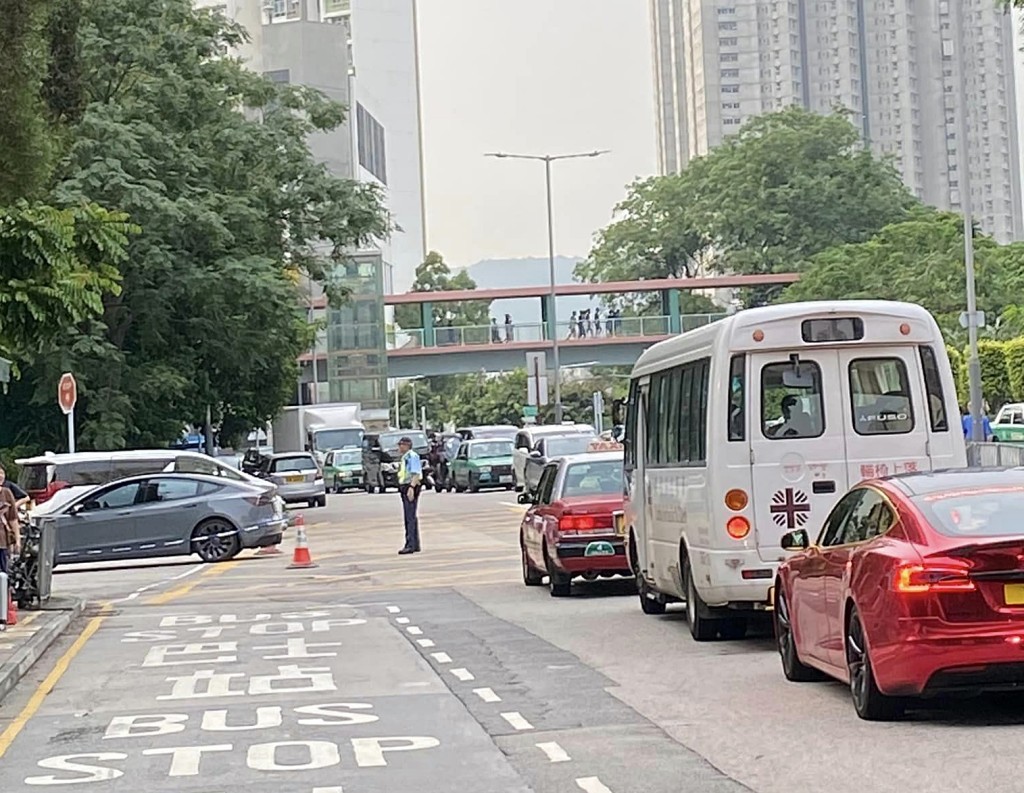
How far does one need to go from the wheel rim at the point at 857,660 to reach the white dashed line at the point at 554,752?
72.4 inches

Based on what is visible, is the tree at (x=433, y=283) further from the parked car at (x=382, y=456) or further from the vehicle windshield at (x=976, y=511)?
the vehicle windshield at (x=976, y=511)

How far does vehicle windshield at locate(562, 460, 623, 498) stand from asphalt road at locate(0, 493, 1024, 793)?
1232mm

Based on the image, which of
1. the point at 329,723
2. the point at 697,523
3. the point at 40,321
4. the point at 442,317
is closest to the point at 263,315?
the point at 40,321

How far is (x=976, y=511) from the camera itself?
37.3ft

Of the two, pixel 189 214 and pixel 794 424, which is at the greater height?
pixel 189 214

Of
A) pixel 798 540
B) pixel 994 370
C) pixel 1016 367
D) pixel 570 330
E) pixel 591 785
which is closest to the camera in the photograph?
pixel 591 785

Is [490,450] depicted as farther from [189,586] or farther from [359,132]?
[359,132]

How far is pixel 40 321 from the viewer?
18906 mm

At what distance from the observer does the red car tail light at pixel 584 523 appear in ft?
71.9

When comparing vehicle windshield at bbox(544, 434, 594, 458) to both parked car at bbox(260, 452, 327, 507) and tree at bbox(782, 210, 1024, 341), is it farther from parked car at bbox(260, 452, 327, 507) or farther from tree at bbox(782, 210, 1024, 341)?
tree at bbox(782, 210, 1024, 341)

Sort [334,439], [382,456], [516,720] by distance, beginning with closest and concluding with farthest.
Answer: [516,720] → [382,456] → [334,439]

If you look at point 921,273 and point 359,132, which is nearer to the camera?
point 921,273

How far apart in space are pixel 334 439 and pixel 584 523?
53.6m

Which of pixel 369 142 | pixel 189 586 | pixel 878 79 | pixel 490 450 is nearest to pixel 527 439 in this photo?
pixel 490 450
